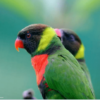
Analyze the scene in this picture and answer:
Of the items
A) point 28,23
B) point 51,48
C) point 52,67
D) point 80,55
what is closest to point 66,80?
point 52,67

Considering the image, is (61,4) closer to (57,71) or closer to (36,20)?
(36,20)

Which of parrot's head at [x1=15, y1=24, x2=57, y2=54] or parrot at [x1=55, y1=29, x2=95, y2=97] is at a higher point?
parrot's head at [x1=15, y1=24, x2=57, y2=54]

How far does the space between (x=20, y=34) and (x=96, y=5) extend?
1.27 meters

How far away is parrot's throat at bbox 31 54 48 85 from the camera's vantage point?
37.5 inches

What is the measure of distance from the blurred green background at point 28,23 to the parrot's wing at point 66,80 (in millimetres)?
965

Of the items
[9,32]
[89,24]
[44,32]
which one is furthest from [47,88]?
[89,24]

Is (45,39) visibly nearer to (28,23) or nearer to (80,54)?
(80,54)

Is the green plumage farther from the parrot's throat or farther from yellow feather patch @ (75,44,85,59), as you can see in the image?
yellow feather patch @ (75,44,85,59)

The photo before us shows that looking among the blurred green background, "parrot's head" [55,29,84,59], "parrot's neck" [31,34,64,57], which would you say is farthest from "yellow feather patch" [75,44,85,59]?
"parrot's neck" [31,34,64,57]

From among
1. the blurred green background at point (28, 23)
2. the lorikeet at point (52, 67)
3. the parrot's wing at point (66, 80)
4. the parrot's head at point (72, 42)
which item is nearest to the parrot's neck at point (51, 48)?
the lorikeet at point (52, 67)

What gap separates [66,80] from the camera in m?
0.88

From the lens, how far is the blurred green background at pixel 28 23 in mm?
1843

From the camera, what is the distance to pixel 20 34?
1078 millimetres

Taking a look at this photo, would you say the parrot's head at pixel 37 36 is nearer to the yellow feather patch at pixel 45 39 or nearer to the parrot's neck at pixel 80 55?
the yellow feather patch at pixel 45 39
